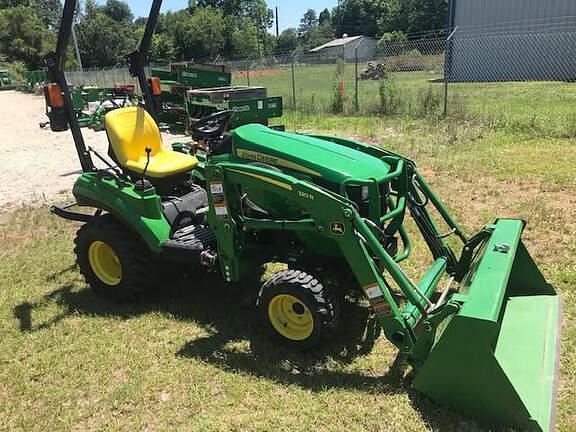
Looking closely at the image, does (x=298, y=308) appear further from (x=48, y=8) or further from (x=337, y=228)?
(x=48, y=8)

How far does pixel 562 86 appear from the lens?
58.9 ft

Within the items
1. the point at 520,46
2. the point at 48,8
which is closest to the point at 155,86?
the point at 520,46

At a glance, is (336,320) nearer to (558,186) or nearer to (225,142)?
(225,142)

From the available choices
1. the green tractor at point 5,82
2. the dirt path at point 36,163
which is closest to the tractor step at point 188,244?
the dirt path at point 36,163

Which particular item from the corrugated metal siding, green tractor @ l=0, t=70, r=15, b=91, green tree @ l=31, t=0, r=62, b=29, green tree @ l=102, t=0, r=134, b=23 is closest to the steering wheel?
the corrugated metal siding

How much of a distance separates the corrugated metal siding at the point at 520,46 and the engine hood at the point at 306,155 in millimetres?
19469

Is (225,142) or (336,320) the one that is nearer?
(336,320)

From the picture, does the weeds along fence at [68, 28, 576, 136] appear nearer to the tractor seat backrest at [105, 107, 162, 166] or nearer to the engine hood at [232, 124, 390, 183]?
the engine hood at [232, 124, 390, 183]

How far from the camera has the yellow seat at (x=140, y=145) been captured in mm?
4191

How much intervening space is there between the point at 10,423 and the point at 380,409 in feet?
6.84

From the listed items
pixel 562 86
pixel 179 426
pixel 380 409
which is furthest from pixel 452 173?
pixel 562 86

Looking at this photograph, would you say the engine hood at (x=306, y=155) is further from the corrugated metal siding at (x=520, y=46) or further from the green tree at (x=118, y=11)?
the green tree at (x=118, y=11)

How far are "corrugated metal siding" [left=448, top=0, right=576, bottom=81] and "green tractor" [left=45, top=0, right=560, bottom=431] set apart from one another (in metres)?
19.3

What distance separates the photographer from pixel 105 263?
4285 millimetres
